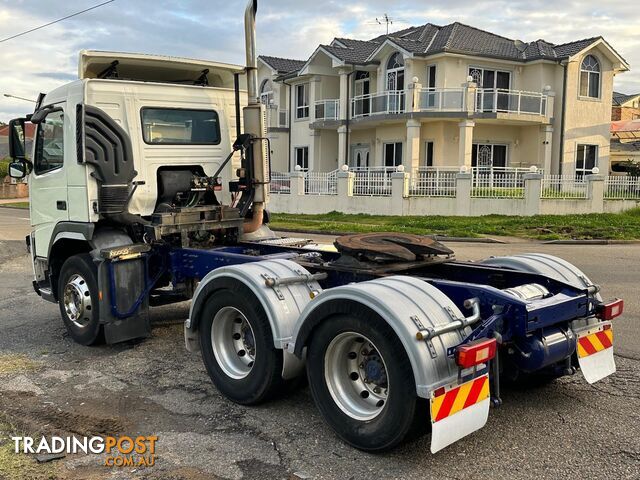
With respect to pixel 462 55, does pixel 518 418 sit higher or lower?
lower

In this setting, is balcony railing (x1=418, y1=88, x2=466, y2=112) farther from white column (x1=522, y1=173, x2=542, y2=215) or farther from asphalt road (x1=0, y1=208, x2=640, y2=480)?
asphalt road (x1=0, y1=208, x2=640, y2=480)

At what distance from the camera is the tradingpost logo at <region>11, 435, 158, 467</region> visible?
13.4 feet

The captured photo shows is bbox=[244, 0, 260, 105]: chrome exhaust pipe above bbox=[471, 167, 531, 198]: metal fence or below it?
above

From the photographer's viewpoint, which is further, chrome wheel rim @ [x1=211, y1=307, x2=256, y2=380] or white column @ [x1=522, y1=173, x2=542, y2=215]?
white column @ [x1=522, y1=173, x2=542, y2=215]

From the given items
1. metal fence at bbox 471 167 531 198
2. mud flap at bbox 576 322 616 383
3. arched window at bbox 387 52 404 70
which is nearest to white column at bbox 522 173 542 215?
metal fence at bbox 471 167 531 198

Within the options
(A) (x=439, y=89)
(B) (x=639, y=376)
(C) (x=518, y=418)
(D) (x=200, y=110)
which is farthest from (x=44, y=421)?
(A) (x=439, y=89)

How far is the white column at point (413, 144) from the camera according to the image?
29.3 metres

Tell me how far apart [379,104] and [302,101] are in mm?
7503

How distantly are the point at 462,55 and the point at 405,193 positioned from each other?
9537 mm

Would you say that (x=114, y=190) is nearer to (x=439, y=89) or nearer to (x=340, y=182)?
(x=340, y=182)

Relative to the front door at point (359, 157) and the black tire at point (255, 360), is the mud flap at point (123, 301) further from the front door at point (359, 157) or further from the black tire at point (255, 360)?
the front door at point (359, 157)

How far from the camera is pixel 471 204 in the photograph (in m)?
23.3

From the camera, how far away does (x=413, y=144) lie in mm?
29531

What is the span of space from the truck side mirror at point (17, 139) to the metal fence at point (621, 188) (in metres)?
21.3
